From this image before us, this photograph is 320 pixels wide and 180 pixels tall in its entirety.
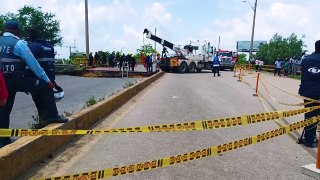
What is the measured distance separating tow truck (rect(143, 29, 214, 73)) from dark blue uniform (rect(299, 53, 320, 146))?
86.2ft

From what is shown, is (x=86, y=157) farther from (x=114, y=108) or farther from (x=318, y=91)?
(x=114, y=108)

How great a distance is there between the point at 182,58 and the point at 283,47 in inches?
1583

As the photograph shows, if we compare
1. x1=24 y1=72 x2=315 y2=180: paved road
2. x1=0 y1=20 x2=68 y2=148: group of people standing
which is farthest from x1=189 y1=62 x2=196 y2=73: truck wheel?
x1=0 y1=20 x2=68 y2=148: group of people standing

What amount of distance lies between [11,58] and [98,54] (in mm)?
37860

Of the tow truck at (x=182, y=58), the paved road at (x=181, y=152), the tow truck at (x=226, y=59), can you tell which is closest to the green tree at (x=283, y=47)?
the tow truck at (x=226, y=59)

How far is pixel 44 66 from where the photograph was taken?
607cm

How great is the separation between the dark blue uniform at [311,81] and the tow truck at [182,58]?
2627 cm

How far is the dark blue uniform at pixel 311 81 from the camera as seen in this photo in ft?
20.1

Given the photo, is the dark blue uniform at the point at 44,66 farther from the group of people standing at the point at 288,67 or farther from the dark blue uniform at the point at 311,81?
the group of people standing at the point at 288,67

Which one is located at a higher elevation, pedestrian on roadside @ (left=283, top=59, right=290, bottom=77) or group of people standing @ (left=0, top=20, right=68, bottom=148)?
group of people standing @ (left=0, top=20, right=68, bottom=148)

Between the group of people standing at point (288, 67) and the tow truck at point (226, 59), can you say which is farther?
the tow truck at point (226, 59)

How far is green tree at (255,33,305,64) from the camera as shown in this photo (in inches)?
2623

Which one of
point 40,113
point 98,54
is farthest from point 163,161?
point 98,54

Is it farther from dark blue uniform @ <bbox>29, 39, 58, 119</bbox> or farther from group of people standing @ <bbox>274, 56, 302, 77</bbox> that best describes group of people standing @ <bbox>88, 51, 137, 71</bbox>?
dark blue uniform @ <bbox>29, 39, 58, 119</bbox>
